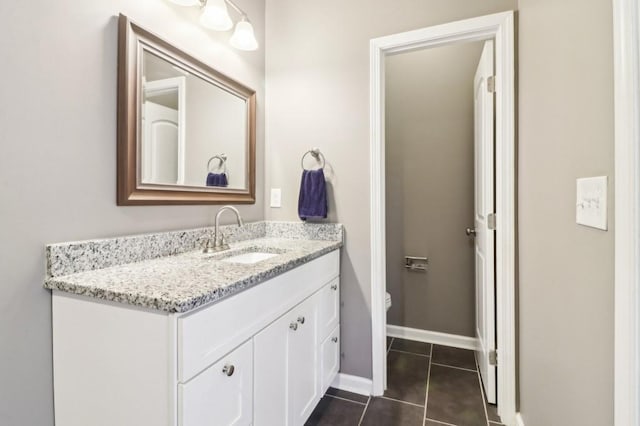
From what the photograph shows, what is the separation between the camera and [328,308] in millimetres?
1688

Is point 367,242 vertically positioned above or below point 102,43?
below

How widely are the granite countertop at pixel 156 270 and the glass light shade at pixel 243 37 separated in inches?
40.7

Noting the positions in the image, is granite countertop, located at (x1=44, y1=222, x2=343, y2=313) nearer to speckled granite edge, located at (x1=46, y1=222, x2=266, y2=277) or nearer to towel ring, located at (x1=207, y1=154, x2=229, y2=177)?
speckled granite edge, located at (x1=46, y1=222, x2=266, y2=277)

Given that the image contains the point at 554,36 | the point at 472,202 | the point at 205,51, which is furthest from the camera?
the point at 472,202

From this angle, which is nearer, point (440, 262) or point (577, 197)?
point (577, 197)

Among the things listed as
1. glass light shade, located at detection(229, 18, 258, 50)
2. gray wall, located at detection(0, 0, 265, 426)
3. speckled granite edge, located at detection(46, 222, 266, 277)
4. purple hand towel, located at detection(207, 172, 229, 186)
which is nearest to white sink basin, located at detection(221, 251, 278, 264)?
speckled granite edge, located at detection(46, 222, 266, 277)

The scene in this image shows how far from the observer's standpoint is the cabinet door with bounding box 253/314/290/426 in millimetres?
1071

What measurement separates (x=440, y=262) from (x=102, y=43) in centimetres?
240

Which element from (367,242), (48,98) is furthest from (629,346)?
(48,98)

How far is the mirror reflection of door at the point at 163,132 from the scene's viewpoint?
49.1 inches

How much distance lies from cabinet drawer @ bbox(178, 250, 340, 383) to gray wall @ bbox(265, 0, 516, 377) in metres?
0.52

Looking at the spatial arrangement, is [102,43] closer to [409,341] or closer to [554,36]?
[554,36]

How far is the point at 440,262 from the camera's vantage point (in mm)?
2436

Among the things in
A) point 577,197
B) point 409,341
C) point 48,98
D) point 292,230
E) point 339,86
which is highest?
point 339,86
